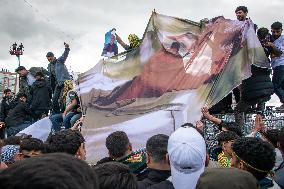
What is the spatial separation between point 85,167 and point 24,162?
181mm

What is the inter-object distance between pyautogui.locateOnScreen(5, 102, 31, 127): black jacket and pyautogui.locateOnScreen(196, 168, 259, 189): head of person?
8.78 metres

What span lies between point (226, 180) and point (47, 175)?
51.2 inches

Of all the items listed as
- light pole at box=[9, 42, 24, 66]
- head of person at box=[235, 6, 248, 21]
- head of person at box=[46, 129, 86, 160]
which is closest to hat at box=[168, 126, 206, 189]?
head of person at box=[46, 129, 86, 160]

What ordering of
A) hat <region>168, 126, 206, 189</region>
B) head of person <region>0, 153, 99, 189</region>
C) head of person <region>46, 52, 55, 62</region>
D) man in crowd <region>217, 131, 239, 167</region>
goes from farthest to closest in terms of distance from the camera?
head of person <region>46, 52, 55, 62</region>
man in crowd <region>217, 131, 239, 167</region>
hat <region>168, 126, 206, 189</region>
head of person <region>0, 153, 99, 189</region>

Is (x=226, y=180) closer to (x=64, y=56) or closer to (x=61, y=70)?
(x=61, y=70)

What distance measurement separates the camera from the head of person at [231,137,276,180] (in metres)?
3.12

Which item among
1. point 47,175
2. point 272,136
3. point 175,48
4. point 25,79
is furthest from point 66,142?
A: point 25,79

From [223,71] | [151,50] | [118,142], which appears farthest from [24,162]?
[151,50]

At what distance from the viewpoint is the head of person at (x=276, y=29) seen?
25.1ft

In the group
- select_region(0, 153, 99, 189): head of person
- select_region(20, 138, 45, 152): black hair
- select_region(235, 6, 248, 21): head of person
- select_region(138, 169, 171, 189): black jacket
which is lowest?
select_region(138, 169, 171, 189): black jacket

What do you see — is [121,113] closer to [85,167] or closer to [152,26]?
[152,26]

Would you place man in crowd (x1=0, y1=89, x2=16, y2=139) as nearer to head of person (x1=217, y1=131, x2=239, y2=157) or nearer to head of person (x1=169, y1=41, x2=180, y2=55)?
head of person (x1=169, y1=41, x2=180, y2=55)

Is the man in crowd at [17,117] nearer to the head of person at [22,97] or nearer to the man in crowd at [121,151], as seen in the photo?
the head of person at [22,97]

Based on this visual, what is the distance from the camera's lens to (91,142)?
722cm
